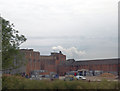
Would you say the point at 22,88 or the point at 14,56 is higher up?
the point at 14,56

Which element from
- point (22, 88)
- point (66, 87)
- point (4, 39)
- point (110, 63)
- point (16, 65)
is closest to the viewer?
point (66, 87)

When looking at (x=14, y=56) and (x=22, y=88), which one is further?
(x=14, y=56)

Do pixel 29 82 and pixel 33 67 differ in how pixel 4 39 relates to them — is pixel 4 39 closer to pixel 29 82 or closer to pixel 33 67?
pixel 29 82

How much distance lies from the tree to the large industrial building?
48.9m

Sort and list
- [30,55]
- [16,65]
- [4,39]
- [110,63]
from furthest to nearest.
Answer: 1. [30,55]
2. [110,63]
3. [16,65]
4. [4,39]

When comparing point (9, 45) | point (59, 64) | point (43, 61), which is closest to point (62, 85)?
point (9, 45)

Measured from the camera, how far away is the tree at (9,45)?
16.8 meters

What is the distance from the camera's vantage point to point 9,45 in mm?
17172

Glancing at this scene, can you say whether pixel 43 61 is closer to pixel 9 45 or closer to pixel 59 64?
pixel 59 64

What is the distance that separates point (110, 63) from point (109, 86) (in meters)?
54.0

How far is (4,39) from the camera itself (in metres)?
17.1

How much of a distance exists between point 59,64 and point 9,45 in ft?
211

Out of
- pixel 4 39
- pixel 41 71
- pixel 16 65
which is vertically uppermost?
pixel 4 39

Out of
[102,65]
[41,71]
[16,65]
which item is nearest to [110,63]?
[102,65]
